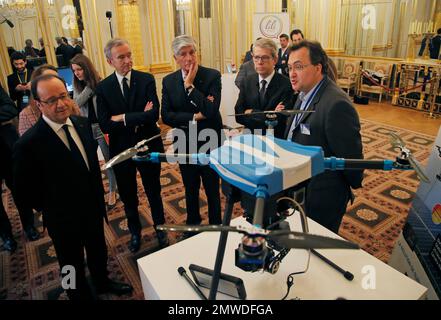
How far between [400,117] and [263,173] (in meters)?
7.32

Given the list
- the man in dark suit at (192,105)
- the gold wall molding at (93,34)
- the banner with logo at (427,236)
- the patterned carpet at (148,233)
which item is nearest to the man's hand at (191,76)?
A: the man in dark suit at (192,105)

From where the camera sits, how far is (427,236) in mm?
2012

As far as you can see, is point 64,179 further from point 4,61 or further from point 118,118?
point 4,61

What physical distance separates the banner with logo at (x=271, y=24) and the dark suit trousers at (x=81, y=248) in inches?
209

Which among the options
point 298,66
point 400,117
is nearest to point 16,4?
point 298,66

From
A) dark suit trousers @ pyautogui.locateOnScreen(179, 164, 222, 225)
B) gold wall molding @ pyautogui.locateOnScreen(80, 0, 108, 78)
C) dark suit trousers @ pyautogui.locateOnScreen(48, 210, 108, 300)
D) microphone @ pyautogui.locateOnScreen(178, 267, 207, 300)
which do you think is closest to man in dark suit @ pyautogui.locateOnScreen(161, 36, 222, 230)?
dark suit trousers @ pyautogui.locateOnScreen(179, 164, 222, 225)

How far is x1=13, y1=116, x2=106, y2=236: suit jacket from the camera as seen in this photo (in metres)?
1.88

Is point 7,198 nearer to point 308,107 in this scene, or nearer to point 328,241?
point 308,107

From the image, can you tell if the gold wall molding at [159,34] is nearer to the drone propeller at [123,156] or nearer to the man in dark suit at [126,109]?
the man in dark suit at [126,109]

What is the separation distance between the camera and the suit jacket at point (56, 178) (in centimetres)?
188

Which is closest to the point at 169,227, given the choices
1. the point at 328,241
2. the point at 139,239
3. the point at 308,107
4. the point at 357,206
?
the point at 328,241

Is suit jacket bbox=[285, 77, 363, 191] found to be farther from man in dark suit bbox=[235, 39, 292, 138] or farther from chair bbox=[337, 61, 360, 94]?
chair bbox=[337, 61, 360, 94]

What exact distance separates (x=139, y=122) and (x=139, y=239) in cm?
111
